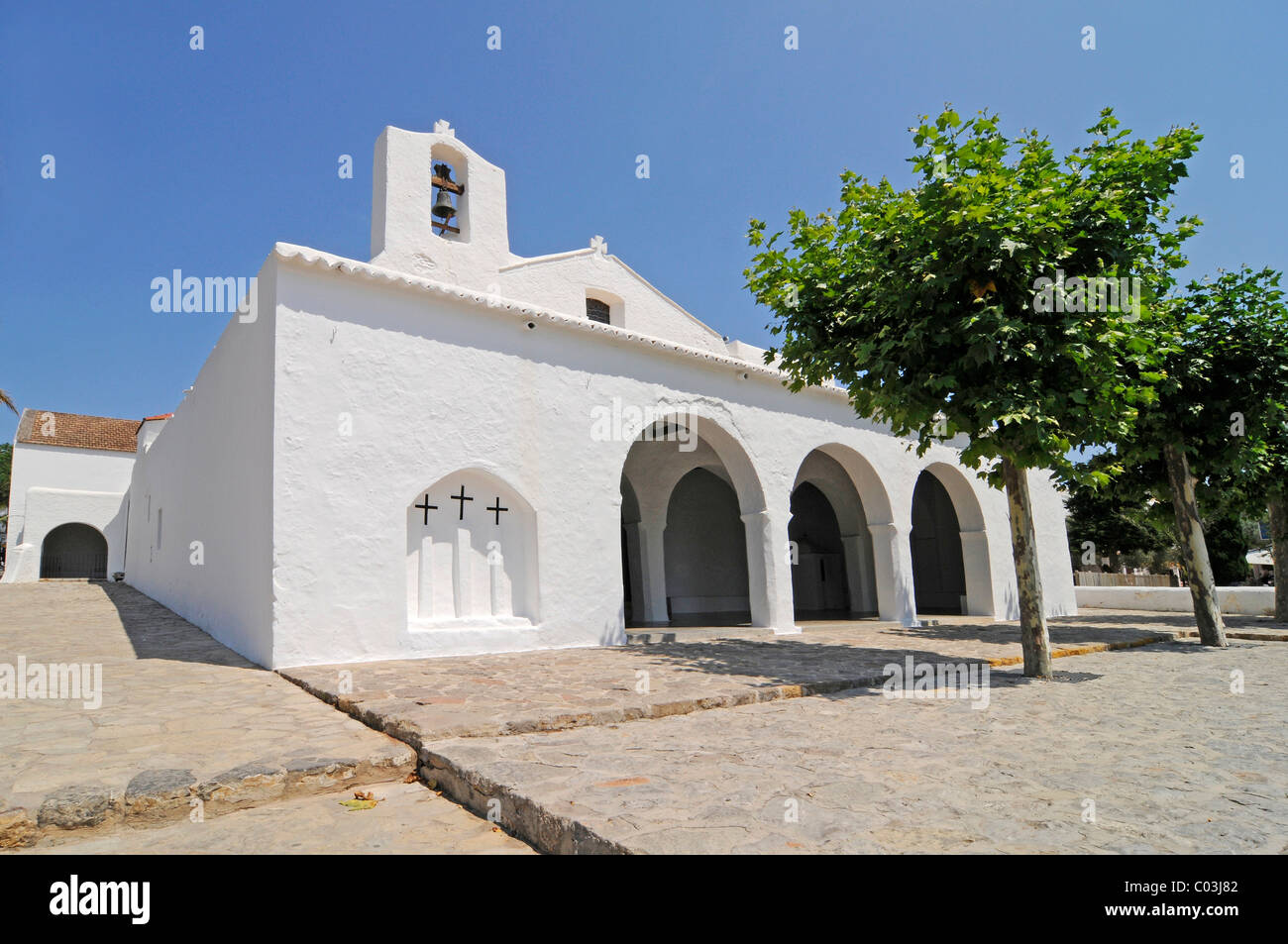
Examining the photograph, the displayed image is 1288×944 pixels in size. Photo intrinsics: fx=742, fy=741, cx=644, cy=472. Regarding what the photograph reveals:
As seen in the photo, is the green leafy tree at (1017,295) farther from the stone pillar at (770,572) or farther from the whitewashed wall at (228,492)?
the whitewashed wall at (228,492)

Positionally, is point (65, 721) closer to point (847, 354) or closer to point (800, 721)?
point (800, 721)

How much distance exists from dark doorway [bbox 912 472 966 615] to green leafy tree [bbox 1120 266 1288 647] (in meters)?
7.29

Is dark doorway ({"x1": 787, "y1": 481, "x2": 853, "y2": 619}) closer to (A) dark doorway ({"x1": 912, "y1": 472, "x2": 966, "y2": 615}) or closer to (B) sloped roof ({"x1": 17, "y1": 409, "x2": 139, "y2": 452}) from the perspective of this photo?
(A) dark doorway ({"x1": 912, "y1": 472, "x2": 966, "y2": 615})

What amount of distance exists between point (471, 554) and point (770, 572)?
4.89 meters

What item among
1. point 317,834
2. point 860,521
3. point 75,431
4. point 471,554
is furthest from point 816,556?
point 75,431

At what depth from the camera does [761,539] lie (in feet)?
38.3

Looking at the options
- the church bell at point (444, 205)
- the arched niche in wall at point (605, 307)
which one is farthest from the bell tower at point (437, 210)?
the arched niche in wall at point (605, 307)

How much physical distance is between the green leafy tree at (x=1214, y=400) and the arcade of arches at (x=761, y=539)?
4204 mm

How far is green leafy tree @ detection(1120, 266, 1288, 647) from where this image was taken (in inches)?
390

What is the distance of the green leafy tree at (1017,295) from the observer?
641cm

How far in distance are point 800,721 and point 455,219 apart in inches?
384

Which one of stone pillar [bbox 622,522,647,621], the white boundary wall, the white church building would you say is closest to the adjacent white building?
the white church building

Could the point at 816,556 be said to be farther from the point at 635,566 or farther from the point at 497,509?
the point at 497,509

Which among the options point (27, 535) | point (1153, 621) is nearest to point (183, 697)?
point (1153, 621)
